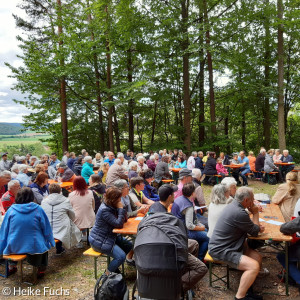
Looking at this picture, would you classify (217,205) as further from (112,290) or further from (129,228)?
(112,290)

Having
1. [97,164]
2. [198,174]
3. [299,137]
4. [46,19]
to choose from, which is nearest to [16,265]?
[198,174]

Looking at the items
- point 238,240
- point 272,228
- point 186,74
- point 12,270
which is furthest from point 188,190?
point 186,74

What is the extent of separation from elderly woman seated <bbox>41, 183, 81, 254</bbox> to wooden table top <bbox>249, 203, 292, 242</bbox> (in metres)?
2.89

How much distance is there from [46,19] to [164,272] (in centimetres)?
1949

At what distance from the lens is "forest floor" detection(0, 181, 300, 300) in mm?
3603

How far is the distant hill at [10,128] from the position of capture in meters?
18.5

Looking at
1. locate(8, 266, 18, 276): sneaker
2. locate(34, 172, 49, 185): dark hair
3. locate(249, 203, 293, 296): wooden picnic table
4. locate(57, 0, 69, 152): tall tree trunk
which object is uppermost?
locate(57, 0, 69, 152): tall tree trunk

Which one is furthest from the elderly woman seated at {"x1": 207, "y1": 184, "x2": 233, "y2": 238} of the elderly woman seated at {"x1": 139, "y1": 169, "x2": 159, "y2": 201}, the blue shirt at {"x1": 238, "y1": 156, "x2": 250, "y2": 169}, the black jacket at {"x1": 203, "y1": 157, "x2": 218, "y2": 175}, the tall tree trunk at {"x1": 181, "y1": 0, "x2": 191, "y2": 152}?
the tall tree trunk at {"x1": 181, "y1": 0, "x2": 191, "y2": 152}

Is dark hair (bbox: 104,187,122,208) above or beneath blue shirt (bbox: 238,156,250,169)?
above

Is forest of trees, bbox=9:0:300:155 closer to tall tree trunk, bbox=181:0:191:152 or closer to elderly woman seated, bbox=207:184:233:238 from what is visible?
tall tree trunk, bbox=181:0:191:152

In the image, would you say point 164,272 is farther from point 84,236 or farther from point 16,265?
point 84,236

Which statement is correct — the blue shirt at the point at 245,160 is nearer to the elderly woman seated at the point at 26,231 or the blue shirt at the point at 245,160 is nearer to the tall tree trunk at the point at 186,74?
the tall tree trunk at the point at 186,74

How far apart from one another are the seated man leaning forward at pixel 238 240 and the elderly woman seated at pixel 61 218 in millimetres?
2359

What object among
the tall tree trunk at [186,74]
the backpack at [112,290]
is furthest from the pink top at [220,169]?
the backpack at [112,290]
